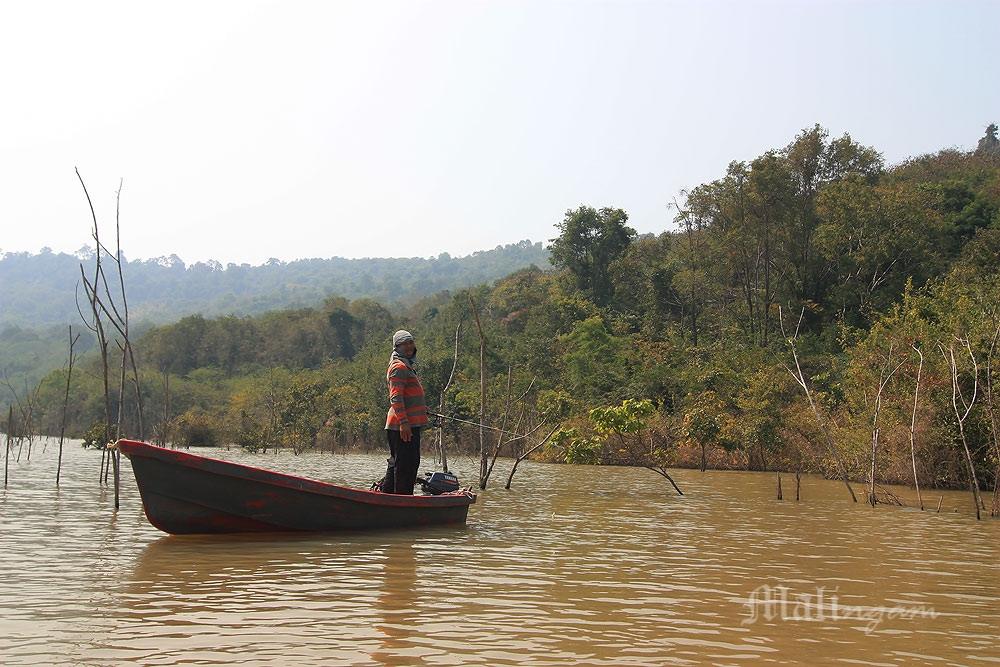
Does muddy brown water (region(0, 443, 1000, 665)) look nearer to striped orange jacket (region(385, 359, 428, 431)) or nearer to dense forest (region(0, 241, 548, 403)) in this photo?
striped orange jacket (region(385, 359, 428, 431))

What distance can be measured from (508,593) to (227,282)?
613ft

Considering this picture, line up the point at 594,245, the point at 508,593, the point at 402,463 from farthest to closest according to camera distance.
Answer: the point at 594,245 < the point at 402,463 < the point at 508,593

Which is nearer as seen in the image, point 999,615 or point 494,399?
point 999,615

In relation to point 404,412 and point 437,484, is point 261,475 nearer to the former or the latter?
point 404,412

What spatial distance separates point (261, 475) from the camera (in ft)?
28.7

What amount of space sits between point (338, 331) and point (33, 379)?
3937 centimetres

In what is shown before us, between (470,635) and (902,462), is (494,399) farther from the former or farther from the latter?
(470,635)

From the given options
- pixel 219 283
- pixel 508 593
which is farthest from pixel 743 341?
pixel 219 283

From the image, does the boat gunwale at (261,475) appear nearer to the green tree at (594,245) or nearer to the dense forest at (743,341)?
the dense forest at (743,341)

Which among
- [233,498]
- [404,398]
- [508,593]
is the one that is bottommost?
[508,593]

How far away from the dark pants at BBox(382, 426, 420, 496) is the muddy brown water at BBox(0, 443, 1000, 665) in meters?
0.69

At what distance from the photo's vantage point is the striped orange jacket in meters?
9.91

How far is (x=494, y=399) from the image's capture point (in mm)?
35156

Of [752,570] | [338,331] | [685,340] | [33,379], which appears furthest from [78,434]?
[752,570]
